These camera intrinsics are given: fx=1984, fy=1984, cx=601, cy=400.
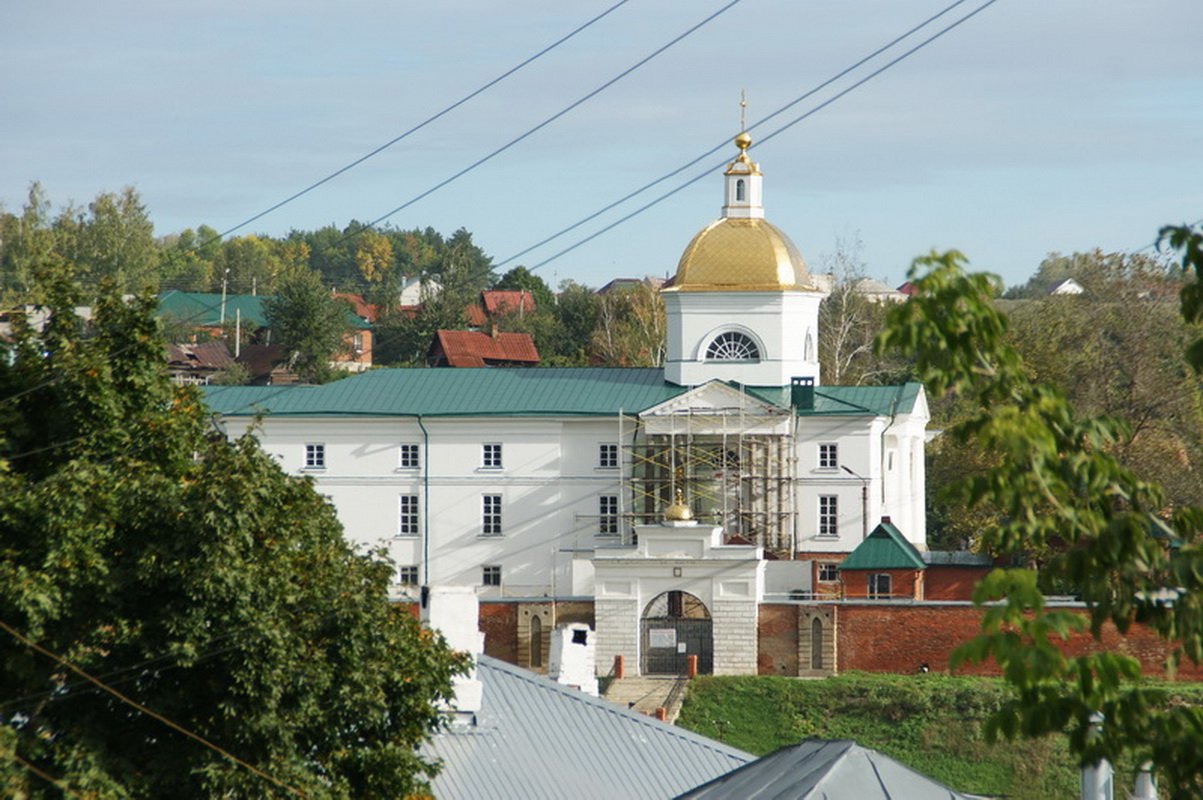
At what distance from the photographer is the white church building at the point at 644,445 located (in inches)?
1813

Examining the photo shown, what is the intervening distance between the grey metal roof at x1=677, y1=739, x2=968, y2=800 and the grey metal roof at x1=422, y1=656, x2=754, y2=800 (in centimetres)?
670

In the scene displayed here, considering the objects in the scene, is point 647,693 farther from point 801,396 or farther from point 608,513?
point 801,396

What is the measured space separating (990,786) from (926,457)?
1058 inches

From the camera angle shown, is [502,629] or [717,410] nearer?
[502,629]

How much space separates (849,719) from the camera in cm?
3884

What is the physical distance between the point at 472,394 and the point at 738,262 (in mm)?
7262

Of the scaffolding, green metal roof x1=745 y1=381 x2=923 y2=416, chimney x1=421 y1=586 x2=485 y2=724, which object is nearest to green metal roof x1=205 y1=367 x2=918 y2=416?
green metal roof x1=745 y1=381 x2=923 y2=416

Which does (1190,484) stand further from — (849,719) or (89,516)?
(89,516)

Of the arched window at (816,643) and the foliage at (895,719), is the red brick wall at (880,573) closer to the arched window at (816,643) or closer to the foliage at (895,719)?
the arched window at (816,643)

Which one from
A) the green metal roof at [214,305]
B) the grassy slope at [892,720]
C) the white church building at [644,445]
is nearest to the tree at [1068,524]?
the grassy slope at [892,720]

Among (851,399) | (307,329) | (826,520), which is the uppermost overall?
(307,329)

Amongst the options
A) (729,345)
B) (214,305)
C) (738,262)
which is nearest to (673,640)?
(729,345)

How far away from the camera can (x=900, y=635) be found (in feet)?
136

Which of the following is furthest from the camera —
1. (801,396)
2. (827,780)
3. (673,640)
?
(801,396)
